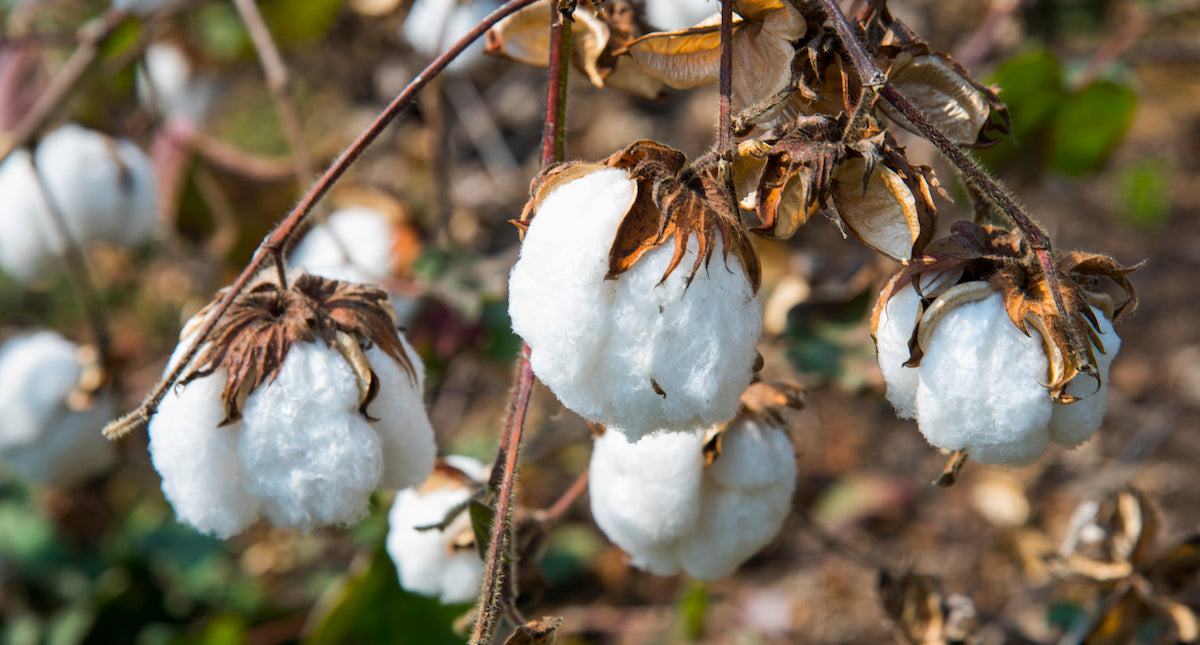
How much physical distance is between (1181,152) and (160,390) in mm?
2492

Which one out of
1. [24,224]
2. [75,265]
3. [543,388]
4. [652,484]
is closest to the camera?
[652,484]

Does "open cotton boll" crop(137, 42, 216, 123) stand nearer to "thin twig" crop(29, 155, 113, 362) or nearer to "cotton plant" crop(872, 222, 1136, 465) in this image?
"thin twig" crop(29, 155, 113, 362)

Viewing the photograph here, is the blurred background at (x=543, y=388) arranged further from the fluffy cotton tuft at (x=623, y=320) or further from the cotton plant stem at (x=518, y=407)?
the fluffy cotton tuft at (x=623, y=320)

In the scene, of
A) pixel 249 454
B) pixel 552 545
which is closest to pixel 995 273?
pixel 249 454

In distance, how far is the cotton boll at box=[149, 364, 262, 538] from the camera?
699 millimetres

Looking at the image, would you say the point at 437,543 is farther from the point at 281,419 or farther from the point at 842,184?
the point at 842,184

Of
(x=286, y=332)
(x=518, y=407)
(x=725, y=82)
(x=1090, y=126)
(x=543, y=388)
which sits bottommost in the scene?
(x=543, y=388)

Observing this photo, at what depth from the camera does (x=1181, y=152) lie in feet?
7.77

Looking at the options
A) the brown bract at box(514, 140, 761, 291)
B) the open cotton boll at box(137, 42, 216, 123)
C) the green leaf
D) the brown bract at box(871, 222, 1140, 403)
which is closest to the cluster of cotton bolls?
the open cotton boll at box(137, 42, 216, 123)

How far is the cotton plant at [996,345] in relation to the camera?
619 mm

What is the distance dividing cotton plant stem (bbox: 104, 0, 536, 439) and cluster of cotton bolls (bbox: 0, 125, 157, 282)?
980mm

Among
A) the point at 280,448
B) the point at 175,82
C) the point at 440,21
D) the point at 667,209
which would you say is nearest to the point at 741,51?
the point at 667,209

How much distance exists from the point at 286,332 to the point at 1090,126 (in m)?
1.53

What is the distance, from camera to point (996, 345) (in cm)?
62
